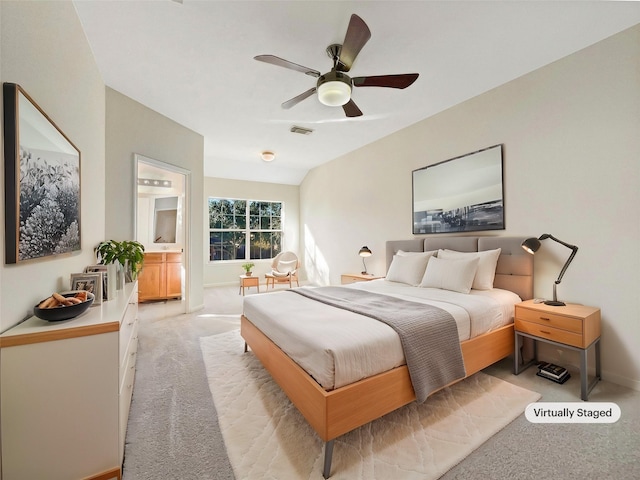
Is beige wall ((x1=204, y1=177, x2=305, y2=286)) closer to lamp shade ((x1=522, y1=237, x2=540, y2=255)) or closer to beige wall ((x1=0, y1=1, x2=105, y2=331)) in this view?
beige wall ((x1=0, y1=1, x2=105, y2=331))

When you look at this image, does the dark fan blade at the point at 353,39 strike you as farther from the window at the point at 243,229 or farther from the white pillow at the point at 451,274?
the window at the point at 243,229

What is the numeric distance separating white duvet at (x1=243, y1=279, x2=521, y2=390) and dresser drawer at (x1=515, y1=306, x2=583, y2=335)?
0.13 m

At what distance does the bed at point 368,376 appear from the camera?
4.49 feet

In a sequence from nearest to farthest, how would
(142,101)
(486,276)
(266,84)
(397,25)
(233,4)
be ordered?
(233,4) → (397,25) → (486,276) → (266,84) → (142,101)

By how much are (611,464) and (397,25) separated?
3022 mm

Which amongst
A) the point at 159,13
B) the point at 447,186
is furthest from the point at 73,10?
the point at 447,186

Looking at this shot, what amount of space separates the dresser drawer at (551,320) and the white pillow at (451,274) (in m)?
0.46

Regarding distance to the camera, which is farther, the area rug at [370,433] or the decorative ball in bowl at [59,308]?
the area rug at [370,433]

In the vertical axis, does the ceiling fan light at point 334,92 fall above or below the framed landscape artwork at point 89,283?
above

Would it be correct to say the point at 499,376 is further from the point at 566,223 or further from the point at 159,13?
the point at 159,13

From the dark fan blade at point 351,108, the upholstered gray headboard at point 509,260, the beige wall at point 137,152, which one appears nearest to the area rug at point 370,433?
the upholstered gray headboard at point 509,260

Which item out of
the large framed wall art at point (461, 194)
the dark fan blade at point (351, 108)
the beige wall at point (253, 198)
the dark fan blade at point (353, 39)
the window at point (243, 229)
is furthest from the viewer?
the window at point (243, 229)

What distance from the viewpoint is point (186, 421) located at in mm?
1731

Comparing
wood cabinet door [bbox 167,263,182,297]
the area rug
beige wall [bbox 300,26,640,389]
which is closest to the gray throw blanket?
the area rug
